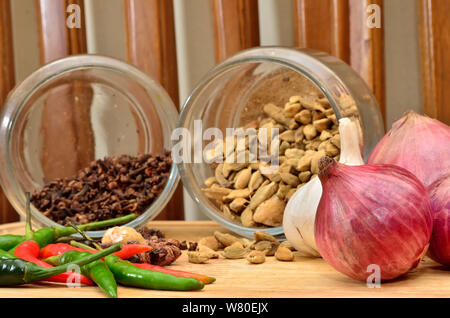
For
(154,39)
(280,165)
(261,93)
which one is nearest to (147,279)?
(280,165)

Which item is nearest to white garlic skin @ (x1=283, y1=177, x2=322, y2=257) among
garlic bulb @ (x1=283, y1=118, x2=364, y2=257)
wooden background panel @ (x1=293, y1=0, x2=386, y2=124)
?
garlic bulb @ (x1=283, y1=118, x2=364, y2=257)

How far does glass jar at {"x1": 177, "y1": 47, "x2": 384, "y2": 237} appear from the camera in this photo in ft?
2.70

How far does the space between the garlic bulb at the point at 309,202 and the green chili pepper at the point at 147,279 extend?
7.2 inches

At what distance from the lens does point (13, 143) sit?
1.01 m

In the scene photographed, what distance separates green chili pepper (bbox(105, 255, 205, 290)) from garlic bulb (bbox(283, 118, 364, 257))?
0.60 feet

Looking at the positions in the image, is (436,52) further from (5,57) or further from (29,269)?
(5,57)

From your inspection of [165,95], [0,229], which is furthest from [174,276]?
[0,229]

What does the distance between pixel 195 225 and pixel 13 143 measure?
0.33 metres

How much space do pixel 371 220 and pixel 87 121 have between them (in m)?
0.63

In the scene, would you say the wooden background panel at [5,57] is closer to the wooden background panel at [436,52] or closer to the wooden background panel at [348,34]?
the wooden background panel at [348,34]

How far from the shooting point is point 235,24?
43.5 inches

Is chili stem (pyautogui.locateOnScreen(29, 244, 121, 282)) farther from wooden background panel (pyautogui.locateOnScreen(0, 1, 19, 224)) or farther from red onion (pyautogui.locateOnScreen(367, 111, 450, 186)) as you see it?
wooden background panel (pyautogui.locateOnScreen(0, 1, 19, 224))

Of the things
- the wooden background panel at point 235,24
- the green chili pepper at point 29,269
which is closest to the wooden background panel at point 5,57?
the wooden background panel at point 235,24
